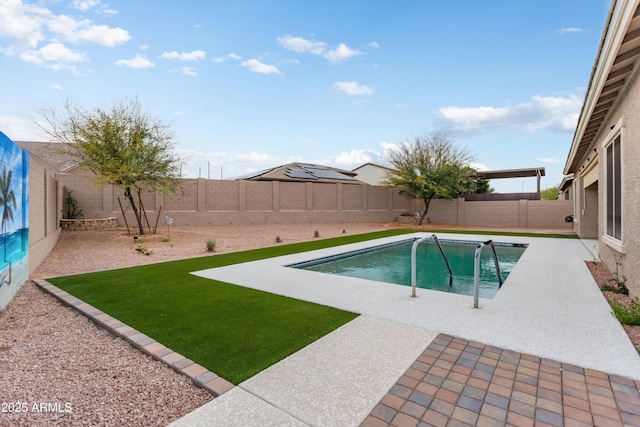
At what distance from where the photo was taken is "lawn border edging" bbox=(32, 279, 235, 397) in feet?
8.31

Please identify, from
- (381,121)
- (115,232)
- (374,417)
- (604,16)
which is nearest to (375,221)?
(381,121)

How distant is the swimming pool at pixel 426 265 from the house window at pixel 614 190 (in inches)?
83.0

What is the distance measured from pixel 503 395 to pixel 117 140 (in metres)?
12.7

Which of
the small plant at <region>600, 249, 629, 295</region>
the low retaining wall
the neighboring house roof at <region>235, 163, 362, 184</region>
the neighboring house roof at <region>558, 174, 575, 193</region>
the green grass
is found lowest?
the green grass

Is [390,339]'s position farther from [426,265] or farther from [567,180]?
[567,180]

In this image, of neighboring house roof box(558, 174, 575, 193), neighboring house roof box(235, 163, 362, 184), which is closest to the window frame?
neighboring house roof box(558, 174, 575, 193)

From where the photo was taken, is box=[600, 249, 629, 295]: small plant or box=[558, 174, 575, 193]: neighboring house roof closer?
box=[600, 249, 629, 295]: small plant

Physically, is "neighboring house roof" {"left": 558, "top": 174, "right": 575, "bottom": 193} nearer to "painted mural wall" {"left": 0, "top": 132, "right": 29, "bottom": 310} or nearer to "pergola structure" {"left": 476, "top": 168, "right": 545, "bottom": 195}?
"pergola structure" {"left": 476, "top": 168, "right": 545, "bottom": 195}

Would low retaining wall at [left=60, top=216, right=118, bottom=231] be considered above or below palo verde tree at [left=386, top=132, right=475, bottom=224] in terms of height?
below

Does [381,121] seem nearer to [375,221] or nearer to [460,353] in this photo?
[375,221]

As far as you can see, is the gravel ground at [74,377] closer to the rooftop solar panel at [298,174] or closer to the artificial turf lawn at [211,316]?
the artificial turf lawn at [211,316]

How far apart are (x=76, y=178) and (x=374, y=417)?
16098 millimetres

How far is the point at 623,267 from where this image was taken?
210 inches

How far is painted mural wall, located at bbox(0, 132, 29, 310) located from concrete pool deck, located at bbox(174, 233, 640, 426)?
3.01 m
